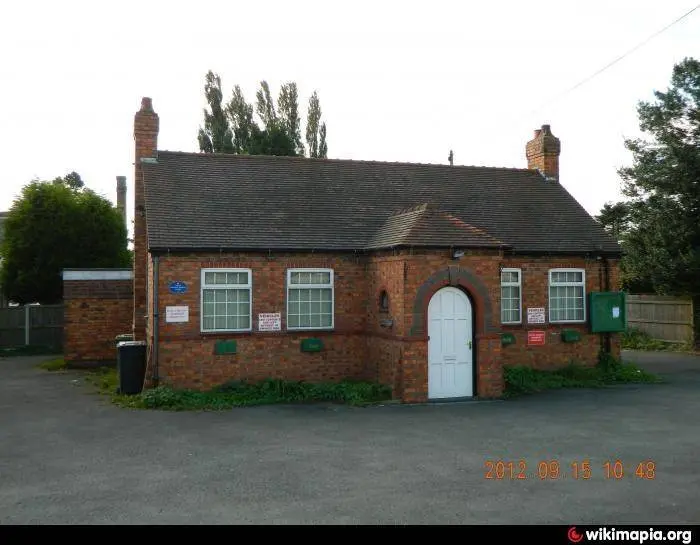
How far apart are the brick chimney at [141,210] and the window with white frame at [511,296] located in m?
9.13

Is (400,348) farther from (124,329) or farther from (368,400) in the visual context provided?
(124,329)

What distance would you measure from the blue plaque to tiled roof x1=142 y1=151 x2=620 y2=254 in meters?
0.75

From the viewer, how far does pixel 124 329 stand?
781 inches

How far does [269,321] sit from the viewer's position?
14.9 meters

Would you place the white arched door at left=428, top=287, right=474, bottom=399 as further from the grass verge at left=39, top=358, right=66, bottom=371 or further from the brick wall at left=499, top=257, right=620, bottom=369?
the grass verge at left=39, top=358, right=66, bottom=371

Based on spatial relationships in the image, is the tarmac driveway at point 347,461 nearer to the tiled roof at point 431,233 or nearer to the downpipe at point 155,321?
the downpipe at point 155,321

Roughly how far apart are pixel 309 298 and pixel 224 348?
7.44 feet

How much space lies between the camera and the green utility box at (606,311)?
679 inches

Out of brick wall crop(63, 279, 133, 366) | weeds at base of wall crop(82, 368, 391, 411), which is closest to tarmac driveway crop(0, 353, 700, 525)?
weeds at base of wall crop(82, 368, 391, 411)

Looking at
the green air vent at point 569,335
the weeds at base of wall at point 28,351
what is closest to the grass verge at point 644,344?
the green air vent at point 569,335

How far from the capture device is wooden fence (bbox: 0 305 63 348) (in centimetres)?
Answer: 2358
